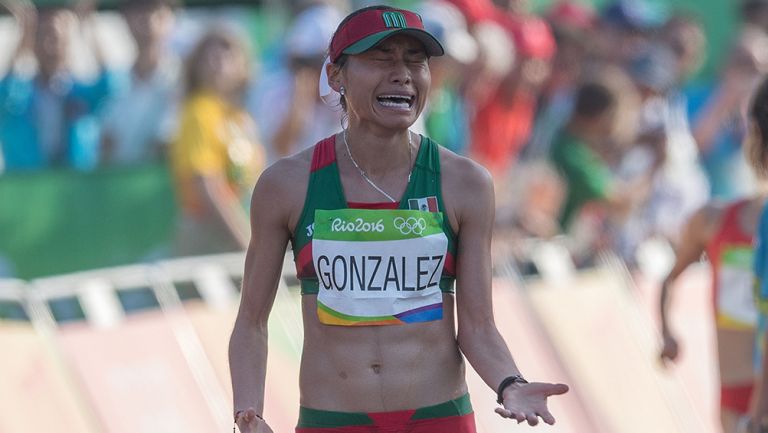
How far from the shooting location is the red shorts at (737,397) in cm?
729

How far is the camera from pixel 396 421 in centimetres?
464

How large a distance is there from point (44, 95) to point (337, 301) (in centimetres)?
403

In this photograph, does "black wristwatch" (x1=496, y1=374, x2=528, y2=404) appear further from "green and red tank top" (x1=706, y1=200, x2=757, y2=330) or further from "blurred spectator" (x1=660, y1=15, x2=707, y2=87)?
"blurred spectator" (x1=660, y1=15, x2=707, y2=87)

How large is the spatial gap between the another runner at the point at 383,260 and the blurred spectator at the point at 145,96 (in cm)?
397

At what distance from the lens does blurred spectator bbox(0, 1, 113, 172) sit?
8156mm

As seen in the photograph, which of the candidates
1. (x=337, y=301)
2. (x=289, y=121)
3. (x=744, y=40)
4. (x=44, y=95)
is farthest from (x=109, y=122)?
(x=744, y=40)

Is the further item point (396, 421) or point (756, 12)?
point (756, 12)

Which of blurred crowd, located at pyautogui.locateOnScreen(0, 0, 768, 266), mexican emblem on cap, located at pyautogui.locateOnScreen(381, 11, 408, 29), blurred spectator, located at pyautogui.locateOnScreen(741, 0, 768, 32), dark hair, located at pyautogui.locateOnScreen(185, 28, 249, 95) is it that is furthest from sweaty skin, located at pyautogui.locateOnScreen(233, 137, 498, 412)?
blurred spectator, located at pyautogui.locateOnScreen(741, 0, 768, 32)

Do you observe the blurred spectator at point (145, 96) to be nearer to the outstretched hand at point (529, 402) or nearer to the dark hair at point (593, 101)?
the dark hair at point (593, 101)

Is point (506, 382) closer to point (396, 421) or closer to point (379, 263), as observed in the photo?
point (396, 421)

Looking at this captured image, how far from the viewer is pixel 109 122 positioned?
336 inches

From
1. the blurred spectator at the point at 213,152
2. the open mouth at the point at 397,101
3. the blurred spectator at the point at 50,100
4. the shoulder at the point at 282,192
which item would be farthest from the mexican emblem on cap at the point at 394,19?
the blurred spectator at the point at 213,152

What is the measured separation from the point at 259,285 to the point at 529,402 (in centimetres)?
89

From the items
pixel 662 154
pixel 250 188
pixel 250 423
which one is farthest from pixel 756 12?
pixel 250 423
